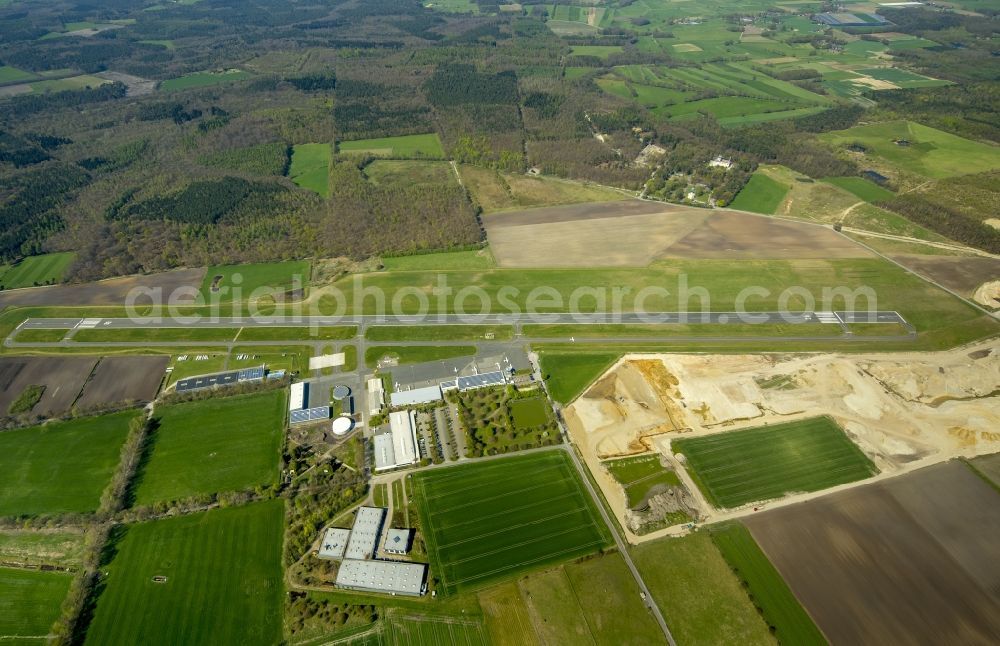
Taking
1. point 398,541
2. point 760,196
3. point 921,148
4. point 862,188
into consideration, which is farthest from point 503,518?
point 921,148

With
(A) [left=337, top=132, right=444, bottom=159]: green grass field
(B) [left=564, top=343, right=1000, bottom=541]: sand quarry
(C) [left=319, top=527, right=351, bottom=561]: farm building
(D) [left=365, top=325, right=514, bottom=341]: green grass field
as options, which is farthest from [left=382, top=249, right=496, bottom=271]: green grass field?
(C) [left=319, top=527, right=351, bottom=561]: farm building

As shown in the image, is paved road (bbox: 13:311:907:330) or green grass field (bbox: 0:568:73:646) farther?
paved road (bbox: 13:311:907:330)

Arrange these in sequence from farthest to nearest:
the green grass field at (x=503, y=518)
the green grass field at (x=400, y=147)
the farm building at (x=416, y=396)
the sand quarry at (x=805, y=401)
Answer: the green grass field at (x=400, y=147) < the farm building at (x=416, y=396) < the sand quarry at (x=805, y=401) < the green grass field at (x=503, y=518)

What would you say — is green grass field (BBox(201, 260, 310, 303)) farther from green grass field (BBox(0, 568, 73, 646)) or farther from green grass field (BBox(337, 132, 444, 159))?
green grass field (BBox(337, 132, 444, 159))

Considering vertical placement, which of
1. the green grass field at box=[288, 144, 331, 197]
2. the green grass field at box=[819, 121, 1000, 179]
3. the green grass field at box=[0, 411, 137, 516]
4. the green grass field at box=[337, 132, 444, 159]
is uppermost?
the green grass field at box=[819, 121, 1000, 179]

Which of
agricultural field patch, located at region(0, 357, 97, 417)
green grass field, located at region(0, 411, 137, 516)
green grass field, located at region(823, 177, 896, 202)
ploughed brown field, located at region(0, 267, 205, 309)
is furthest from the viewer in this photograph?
green grass field, located at region(823, 177, 896, 202)

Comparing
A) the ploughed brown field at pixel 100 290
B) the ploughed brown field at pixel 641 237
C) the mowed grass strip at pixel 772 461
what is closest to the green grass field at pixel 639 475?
the mowed grass strip at pixel 772 461

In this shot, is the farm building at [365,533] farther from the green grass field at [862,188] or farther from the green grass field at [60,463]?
the green grass field at [862,188]

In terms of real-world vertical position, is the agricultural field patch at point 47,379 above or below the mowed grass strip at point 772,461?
below

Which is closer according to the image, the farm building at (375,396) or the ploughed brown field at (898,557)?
the ploughed brown field at (898,557)
